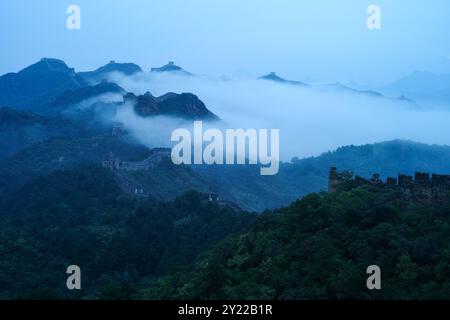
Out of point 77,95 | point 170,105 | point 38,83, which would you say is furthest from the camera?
point 38,83

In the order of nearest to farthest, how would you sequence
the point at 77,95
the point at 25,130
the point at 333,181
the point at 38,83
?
the point at 333,181 < the point at 25,130 < the point at 77,95 < the point at 38,83

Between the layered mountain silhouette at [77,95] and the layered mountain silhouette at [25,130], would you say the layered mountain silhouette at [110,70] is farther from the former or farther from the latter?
the layered mountain silhouette at [25,130]

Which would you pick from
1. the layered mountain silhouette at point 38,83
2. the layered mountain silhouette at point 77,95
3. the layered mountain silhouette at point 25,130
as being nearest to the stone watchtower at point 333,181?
the layered mountain silhouette at point 25,130

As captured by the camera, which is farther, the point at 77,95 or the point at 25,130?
the point at 77,95

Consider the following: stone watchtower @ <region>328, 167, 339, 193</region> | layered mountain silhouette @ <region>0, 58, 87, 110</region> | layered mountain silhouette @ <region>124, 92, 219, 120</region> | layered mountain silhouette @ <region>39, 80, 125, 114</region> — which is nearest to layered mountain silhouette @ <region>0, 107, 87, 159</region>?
layered mountain silhouette @ <region>124, 92, 219, 120</region>

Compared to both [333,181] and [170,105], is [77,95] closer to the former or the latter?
[170,105]

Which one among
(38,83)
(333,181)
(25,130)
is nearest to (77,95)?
(25,130)
